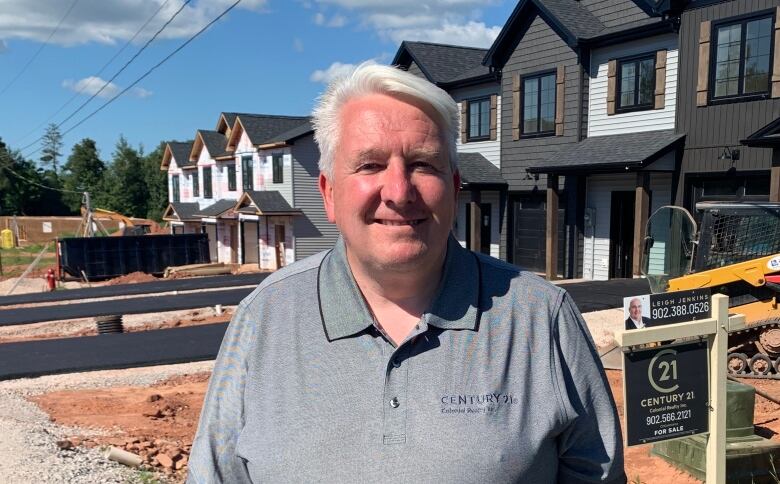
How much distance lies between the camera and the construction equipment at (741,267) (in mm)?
8336

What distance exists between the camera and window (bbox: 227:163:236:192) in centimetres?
3431

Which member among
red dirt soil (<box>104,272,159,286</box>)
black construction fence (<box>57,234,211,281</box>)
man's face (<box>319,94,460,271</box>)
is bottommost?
red dirt soil (<box>104,272,159,286</box>)

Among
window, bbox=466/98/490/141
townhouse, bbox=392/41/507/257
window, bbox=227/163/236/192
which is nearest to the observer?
townhouse, bbox=392/41/507/257

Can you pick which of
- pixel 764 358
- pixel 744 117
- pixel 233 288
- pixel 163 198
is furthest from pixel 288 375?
pixel 163 198

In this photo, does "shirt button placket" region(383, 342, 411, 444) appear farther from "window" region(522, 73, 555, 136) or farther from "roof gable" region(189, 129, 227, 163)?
"roof gable" region(189, 129, 227, 163)

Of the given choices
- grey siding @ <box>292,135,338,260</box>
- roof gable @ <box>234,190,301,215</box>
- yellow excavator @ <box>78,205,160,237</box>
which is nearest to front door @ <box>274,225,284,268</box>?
grey siding @ <box>292,135,338,260</box>

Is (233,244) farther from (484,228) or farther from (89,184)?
(89,184)

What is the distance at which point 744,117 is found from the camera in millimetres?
12930

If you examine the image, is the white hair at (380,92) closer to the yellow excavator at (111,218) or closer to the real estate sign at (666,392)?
the real estate sign at (666,392)

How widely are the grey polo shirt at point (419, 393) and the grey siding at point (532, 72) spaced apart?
16.4 metres

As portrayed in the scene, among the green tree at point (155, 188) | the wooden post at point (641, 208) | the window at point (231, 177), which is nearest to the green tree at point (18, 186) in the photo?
the green tree at point (155, 188)

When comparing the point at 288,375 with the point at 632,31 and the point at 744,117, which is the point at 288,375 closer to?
the point at 744,117

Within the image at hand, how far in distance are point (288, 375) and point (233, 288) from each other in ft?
66.8

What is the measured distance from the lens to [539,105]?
60.0ft
